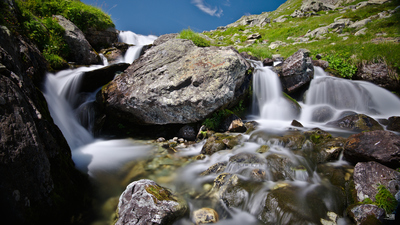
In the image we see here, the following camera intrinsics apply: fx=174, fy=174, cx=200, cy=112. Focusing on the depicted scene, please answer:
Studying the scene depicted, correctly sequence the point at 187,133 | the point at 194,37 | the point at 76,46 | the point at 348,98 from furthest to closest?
the point at 194,37
the point at 76,46
the point at 348,98
the point at 187,133

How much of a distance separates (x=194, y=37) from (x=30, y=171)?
37.9ft

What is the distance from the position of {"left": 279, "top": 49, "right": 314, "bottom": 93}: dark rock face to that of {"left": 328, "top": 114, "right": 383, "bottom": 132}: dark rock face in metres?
3.66

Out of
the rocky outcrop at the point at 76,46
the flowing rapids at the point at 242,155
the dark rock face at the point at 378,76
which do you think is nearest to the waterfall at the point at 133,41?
the rocky outcrop at the point at 76,46

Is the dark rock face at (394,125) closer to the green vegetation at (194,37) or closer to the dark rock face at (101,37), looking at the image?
the green vegetation at (194,37)

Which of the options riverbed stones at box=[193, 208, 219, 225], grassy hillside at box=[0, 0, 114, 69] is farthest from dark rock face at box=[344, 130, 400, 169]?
grassy hillside at box=[0, 0, 114, 69]

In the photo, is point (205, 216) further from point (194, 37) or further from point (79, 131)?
point (194, 37)

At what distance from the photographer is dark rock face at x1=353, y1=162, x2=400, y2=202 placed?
3447mm

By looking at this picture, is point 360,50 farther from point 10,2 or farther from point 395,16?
point 10,2

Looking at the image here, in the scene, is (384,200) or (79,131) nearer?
(384,200)

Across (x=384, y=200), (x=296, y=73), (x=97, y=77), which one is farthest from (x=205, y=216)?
(x=296, y=73)

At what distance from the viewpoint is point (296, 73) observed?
35.5 ft

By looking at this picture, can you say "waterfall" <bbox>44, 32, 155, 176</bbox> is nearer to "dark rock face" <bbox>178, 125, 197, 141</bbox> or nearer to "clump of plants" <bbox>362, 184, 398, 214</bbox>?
"dark rock face" <bbox>178, 125, 197, 141</bbox>

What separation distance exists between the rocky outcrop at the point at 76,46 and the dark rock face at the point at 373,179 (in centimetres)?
1332

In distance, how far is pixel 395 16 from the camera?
16547mm
